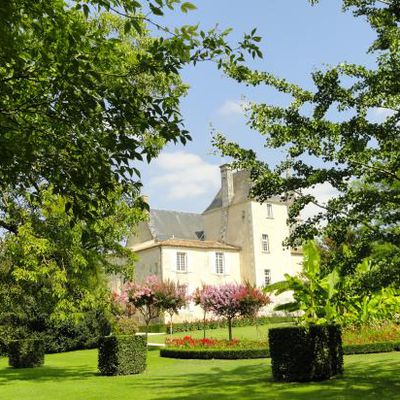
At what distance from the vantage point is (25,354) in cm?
2042

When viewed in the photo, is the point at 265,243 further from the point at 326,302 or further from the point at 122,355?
the point at 122,355

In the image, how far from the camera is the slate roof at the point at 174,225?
4750 cm

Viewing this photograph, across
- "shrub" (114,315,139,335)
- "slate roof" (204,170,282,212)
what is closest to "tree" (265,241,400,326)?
"shrub" (114,315,139,335)

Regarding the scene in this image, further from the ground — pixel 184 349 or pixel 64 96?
pixel 64 96

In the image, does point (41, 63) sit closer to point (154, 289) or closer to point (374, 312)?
point (374, 312)

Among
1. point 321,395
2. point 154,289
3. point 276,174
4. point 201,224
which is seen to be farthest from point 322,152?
point 201,224

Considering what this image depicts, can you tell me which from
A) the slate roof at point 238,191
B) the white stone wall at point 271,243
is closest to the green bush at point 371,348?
the white stone wall at point 271,243

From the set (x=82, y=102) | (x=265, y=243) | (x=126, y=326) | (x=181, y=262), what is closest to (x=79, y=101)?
(x=82, y=102)

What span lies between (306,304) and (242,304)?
6737 millimetres

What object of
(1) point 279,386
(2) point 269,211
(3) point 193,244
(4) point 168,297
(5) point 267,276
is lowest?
(1) point 279,386

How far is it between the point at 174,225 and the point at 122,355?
33.9 meters

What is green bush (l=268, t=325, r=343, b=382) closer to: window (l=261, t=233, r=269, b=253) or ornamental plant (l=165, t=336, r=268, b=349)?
ornamental plant (l=165, t=336, r=268, b=349)

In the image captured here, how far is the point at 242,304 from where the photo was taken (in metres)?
24.0

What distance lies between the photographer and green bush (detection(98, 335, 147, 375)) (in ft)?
52.2
